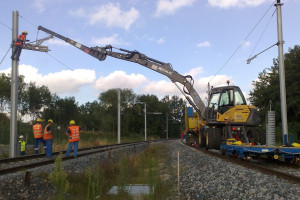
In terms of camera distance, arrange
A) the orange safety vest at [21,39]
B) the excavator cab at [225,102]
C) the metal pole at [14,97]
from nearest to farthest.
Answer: the excavator cab at [225,102] < the metal pole at [14,97] < the orange safety vest at [21,39]

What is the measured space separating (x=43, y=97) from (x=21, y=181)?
7875 cm

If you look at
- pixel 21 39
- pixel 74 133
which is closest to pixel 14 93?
pixel 21 39

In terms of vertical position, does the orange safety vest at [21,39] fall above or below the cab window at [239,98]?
above

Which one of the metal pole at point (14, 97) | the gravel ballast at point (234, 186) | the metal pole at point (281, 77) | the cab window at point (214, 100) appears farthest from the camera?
the metal pole at point (14, 97)

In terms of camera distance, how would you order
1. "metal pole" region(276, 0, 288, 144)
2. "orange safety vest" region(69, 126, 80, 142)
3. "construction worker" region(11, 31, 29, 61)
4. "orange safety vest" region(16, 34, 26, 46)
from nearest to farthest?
"orange safety vest" region(69, 126, 80, 142)
"metal pole" region(276, 0, 288, 144)
"construction worker" region(11, 31, 29, 61)
"orange safety vest" region(16, 34, 26, 46)

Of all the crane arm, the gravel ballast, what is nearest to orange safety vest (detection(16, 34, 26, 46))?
the crane arm

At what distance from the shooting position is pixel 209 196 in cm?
622

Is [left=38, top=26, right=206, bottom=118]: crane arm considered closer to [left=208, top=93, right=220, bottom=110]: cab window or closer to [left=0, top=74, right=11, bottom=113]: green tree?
[left=208, top=93, right=220, bottom=110]: cab window

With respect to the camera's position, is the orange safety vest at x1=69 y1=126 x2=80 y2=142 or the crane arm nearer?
the orange safety vest at x1=69 y1=126 x2=80 y2=142

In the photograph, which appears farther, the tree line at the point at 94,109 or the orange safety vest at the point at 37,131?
the tree line at the point at 94,109

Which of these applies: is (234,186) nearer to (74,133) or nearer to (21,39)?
(74,133)

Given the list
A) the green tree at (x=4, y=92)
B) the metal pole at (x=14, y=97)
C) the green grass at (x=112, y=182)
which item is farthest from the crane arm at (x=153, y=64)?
the green tree at (x=4, y=92)

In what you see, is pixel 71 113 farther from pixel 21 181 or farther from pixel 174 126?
pixel 21 181

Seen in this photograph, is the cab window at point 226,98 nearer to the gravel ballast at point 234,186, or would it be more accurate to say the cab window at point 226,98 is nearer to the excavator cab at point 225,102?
the excavator cab at point 225,102
